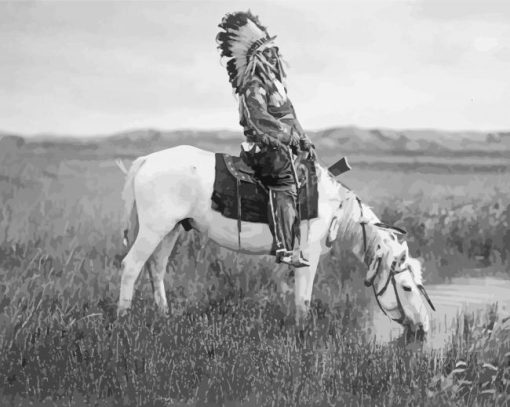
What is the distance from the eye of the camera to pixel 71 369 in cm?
382

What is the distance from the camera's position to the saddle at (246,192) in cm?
489

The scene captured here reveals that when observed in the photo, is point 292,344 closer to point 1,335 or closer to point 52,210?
point 1,335

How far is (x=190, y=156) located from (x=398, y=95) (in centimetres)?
210

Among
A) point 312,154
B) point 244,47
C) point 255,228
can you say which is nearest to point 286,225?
point 255,228

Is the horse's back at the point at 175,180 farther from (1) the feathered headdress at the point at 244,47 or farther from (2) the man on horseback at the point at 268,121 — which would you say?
(1) the feathered headdress at the point at 244,47

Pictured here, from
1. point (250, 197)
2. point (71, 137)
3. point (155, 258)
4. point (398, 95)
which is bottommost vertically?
point (155, 258)

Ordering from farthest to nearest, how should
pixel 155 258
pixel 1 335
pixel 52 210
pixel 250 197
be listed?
pixel 52 210 → pixel 155 258 → pixel 250 197 → pixel 1 335

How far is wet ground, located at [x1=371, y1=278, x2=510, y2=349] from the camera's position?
4941 mm

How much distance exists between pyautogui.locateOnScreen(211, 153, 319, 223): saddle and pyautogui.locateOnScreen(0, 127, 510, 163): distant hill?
90 centimetres

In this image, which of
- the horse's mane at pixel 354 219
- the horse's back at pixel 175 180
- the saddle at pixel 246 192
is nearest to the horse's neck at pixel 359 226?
the horse's mane at pixel 354 219

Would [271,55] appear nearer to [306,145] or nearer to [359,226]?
[306,145]

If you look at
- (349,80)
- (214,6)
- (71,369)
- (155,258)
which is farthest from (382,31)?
(71,369)

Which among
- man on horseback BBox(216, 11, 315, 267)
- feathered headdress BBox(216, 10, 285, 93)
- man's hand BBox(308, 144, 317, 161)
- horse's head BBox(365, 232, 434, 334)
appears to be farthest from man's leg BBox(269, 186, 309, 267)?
feathered headdress BBox(216, 10, 285, 93)

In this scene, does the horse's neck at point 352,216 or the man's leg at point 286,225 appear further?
the horse's neck at point 352,216
